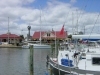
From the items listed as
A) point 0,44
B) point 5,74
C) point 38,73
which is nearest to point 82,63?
point 38,73

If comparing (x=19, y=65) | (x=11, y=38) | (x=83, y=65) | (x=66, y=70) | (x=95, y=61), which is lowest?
(x=19, y=65)

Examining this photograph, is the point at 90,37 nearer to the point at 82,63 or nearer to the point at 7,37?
the point at 82,63

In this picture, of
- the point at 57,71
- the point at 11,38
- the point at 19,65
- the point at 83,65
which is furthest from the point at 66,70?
the point at 11,38

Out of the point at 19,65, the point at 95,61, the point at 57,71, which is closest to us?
the point at 95,61

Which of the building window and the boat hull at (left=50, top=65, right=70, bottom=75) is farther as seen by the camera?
the boat hull at (left=50, top=65, right=70, bottom=75)

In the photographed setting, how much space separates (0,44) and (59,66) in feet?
348

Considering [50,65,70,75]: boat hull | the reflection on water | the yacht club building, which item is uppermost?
the yacht club building

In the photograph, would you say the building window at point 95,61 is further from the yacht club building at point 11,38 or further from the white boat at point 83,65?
the yacht club building at point 11,38

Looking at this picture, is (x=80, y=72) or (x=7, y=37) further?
(x=7, y=37)

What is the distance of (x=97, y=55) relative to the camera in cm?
2167

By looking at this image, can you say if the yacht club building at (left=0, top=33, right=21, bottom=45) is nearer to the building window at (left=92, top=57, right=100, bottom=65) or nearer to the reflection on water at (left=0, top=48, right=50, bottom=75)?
the reflection on water at (left=0, top=48, right=50, bottom=75)

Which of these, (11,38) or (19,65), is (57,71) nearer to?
(19,65)

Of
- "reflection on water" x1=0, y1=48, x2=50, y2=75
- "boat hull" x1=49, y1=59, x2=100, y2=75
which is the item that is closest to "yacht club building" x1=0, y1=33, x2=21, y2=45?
"reflection on water" x1=0, y1=48, x2=50, y2=75

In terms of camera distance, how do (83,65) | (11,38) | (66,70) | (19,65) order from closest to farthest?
(83,65), (66,70), (19,65), (11,38)
